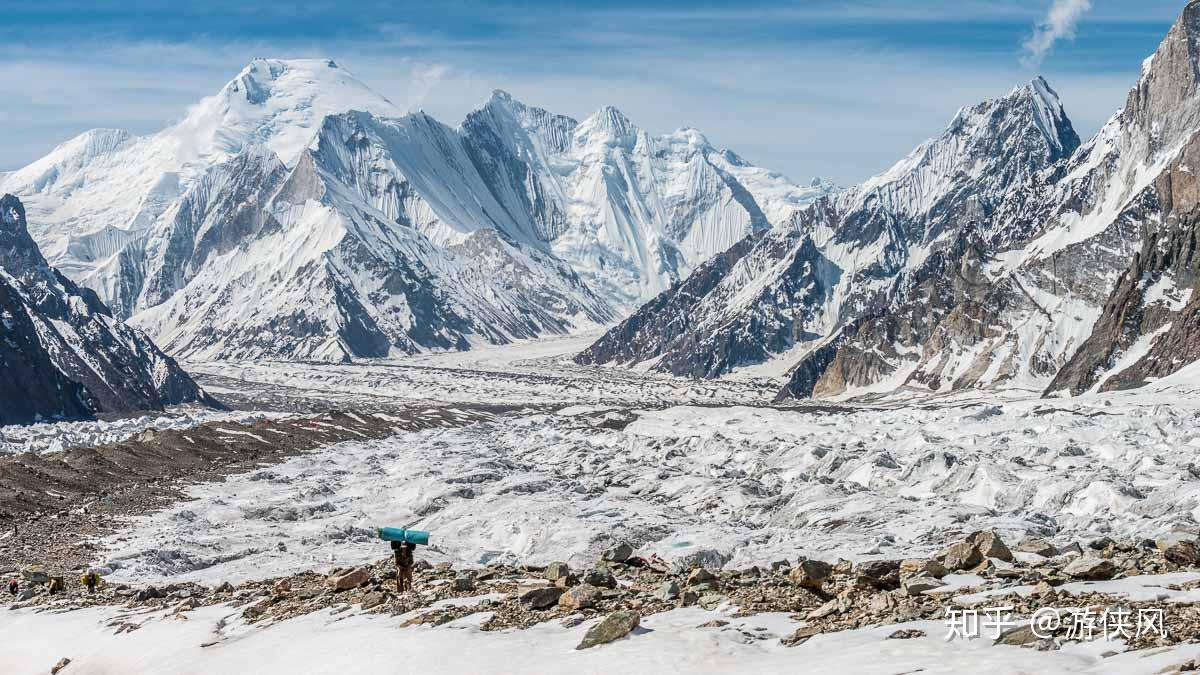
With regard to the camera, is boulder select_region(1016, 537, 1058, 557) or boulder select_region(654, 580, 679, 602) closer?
boulder select_region(654, 580, 679, 602)


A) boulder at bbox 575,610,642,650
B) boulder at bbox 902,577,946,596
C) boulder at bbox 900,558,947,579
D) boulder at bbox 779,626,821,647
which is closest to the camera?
boulder at bbox 779,626,821,647

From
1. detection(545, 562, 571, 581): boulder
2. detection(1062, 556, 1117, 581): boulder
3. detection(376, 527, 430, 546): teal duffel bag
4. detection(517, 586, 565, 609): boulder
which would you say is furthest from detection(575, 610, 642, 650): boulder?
detection(1062, 556, 1117, 581): boulder

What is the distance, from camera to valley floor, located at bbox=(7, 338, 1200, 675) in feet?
85.2

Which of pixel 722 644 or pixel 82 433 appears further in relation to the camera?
pixel 82 433

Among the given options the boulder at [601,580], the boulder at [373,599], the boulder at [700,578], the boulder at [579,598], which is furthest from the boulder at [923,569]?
the boulder at [373,599]

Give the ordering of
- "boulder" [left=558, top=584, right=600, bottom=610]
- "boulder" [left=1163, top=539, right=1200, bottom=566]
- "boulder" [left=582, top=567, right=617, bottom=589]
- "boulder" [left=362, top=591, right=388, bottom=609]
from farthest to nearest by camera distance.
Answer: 1. "boulder" [left=362, top=591, right=388, bottom=609]
2. "boulder" [left=582, top=567, right=617, bottom=589]
3. "boulder" [left=558, top=584, right=600, bottom=610]
4. "boulder" [left=1163, top=539, right=1200, bottom=566]

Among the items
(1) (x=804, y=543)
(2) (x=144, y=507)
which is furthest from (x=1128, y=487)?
(2) (x=144, y=507)

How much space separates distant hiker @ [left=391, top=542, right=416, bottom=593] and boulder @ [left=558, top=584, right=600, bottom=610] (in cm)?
602

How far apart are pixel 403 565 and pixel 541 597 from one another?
5.92 meters

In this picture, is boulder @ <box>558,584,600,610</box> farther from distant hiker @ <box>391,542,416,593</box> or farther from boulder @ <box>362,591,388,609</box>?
distant hiker @ <box>391,542,416,593</box>

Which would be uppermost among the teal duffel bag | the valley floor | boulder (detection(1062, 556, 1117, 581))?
the teal duffel bag

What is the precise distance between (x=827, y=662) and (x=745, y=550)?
36596mm

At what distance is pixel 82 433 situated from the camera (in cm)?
17450

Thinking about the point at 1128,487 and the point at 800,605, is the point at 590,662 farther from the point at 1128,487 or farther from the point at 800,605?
the point at 1128,487
